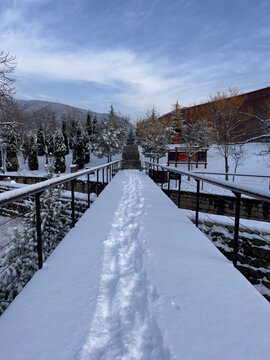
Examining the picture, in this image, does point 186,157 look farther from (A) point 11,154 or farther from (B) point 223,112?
(A) point 11,154

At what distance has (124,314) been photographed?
1.53 metres

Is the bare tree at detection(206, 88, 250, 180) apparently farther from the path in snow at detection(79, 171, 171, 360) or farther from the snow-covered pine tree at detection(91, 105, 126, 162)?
the path in snow at detection(79, 171, 171, 360)

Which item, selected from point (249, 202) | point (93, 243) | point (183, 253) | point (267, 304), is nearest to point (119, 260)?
point (93, 243)

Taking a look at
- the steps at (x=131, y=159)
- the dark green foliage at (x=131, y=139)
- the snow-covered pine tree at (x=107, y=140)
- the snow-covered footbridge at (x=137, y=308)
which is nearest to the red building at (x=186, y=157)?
the steps at (x=131, y=159)

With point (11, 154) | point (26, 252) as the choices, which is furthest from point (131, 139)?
point (26, 252)

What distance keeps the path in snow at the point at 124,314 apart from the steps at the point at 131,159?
21520 millimetres

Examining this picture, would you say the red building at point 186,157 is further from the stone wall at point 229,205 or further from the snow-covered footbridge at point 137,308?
the snow-covered footbridge at point 137,308

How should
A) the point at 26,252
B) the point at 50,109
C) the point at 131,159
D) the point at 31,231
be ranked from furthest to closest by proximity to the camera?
the point at 50,109 → the point at 131,159 → the point at 31,231 → the point at 26,252

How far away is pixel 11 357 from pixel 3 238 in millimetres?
13803

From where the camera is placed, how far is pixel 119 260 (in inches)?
91.1

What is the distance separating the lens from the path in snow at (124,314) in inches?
48.6

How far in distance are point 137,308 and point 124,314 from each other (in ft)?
0.38

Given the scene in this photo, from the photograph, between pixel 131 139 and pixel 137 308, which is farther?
pixel 131 139

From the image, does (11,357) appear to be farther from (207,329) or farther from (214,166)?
(214,166)
